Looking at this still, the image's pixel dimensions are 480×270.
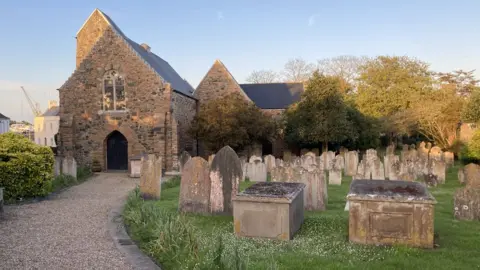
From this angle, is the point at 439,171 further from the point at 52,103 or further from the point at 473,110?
the point at 52,103

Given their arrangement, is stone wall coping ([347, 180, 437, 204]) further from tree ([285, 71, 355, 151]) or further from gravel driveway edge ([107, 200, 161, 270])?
tree ([285, 71, 355, 151])

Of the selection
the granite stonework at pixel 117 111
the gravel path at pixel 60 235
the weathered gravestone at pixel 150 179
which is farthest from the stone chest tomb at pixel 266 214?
the granite stonework at pixel 117 111

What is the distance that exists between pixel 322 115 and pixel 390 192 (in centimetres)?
1856

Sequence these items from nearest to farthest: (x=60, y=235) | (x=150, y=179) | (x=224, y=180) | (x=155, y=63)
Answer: (x=60, y=235) → (x=224, y=180) → (x=150, y=179) → (x=155, y=63)

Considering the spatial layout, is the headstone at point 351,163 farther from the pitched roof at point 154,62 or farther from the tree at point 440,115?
the tree at point 440,115

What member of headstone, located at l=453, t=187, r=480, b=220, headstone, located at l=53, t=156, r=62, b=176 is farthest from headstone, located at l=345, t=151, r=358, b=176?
headstone, located at l=53, t=156, r=62, b=176

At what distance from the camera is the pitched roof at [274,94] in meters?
32.0

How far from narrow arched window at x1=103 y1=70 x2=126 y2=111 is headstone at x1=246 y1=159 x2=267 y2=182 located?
9.46m

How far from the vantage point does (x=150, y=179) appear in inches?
486

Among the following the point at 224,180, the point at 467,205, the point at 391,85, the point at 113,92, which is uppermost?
the point at 391,85

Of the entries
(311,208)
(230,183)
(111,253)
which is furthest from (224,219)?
(111,253)

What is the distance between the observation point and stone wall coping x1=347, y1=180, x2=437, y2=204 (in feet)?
22.0

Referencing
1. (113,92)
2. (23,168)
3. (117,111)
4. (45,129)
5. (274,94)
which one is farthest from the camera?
(45,129)

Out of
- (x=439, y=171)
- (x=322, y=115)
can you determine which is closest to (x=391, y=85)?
(x=322, y=115)
